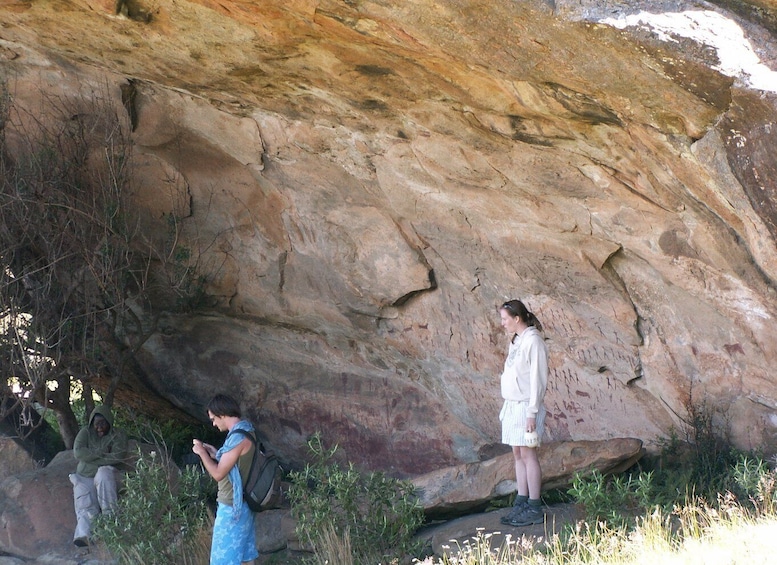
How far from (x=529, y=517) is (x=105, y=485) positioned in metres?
3.27

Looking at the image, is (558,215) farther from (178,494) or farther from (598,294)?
(178,494)

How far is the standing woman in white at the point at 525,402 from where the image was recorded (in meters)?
5.02

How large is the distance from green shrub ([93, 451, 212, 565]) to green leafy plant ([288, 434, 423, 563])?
0.89m

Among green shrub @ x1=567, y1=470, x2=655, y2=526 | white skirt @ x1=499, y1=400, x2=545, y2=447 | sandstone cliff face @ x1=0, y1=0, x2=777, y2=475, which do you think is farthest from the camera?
white skirt @ x1=499, y1=400, x2=545, y2=447

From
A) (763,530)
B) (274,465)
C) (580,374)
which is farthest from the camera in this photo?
(580,374)

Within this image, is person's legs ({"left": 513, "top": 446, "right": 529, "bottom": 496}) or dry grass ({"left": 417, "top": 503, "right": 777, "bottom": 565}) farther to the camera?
person's legs ({"left": 513, "top": 446, "right": 529, "bottom": 496})

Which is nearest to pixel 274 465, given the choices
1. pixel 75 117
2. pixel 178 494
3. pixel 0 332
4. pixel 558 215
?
pixel 178 494

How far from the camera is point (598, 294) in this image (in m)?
6.12

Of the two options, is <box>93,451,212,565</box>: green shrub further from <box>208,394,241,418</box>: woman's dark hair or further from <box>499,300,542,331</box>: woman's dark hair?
<box>499,300,542,331</box>: woman's dark hair

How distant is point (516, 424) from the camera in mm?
5086

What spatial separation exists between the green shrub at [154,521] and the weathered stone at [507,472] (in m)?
1.60

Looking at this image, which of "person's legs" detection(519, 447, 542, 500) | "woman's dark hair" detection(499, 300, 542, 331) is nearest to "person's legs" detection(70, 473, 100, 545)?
"person's legs" detection(519, 447, 542, 500)

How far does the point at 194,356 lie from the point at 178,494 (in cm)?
252

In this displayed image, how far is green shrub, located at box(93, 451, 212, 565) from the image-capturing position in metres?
5.68
